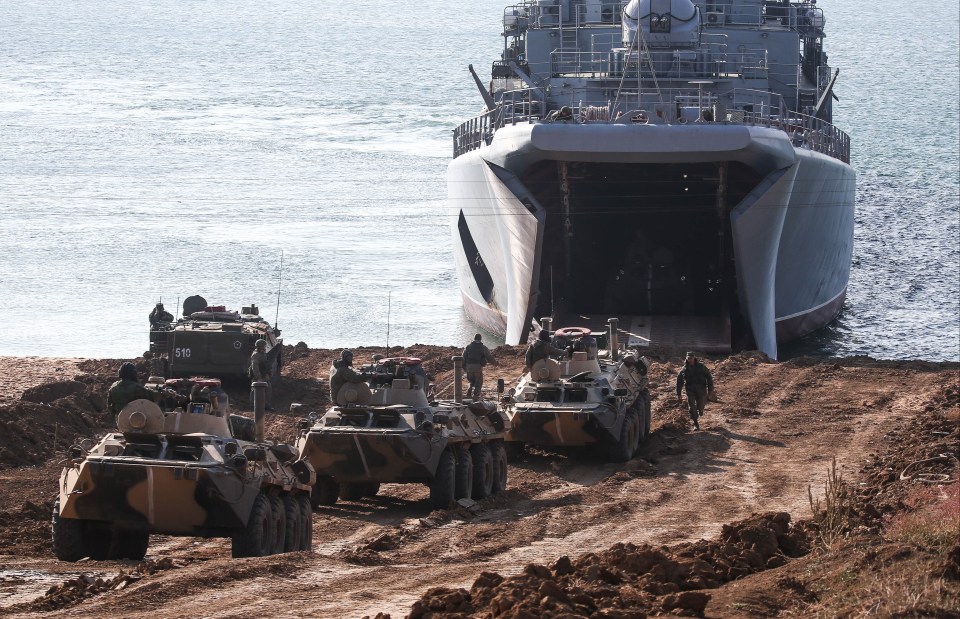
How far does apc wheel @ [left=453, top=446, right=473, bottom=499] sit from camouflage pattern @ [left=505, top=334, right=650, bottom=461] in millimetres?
1990

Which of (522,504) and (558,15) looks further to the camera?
(558,15)

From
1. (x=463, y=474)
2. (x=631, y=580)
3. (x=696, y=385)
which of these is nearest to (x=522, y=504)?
(x=463, y=474)

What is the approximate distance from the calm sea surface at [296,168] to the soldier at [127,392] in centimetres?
2036

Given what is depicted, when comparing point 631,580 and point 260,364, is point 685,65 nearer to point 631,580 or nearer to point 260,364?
point 260,364

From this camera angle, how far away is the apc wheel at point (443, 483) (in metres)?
16.9

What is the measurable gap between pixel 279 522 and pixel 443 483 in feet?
9.68

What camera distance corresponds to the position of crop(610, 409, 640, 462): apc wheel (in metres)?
20.2

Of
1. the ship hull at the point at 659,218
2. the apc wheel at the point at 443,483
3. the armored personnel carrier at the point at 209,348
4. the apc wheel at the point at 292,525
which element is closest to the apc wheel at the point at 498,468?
the apc wheel at the point at 443,483

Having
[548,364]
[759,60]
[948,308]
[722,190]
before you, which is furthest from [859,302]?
[548,364]

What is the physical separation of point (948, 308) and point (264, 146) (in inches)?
1219

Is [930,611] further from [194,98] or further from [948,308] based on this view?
[194,98]

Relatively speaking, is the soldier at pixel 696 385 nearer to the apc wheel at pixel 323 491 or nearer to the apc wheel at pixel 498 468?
the apc wheel at pixel 498 468

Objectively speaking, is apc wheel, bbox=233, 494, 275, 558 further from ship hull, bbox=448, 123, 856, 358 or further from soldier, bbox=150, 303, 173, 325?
ship hull, bbox=448, 123, 856, 358

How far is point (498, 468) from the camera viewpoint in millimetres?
18281
